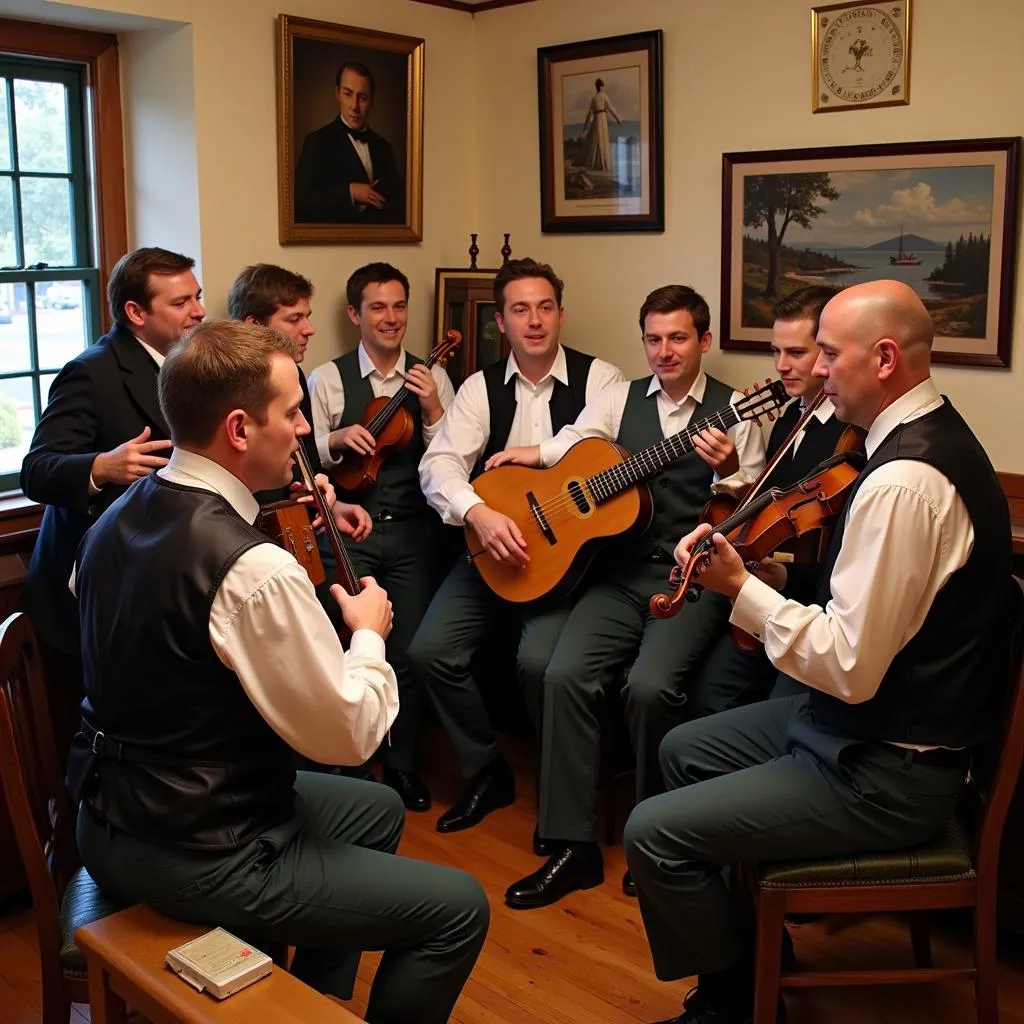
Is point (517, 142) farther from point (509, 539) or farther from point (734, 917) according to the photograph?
point (734, 917)

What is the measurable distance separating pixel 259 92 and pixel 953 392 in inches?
84.1

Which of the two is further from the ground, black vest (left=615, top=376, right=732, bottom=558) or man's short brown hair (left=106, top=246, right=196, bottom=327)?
man's short brown hair (left=106, top=246, right=196, bottom=327)

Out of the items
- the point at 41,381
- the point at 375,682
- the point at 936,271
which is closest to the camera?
the point at 375,682

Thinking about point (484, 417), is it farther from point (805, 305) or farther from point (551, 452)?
point (805, 305)

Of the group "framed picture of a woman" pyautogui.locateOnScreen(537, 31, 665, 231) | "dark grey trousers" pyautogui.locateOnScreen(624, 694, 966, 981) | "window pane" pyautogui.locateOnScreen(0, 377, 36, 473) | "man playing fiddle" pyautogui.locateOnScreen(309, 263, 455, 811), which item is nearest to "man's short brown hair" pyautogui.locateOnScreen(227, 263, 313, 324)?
"man playing fiddle" pyautogui.locateOnScreen(309, 263, 455, 811)

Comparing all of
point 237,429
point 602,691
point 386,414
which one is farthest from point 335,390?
point 237,429

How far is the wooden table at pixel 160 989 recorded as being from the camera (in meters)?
1.61

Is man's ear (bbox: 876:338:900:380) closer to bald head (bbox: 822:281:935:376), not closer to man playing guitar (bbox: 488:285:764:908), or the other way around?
bald head (bbox: 822:281:935:376)

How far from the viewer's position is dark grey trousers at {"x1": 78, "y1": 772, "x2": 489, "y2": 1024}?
70.6 inches

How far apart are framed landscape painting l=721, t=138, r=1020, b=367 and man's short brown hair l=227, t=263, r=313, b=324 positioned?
1.25m

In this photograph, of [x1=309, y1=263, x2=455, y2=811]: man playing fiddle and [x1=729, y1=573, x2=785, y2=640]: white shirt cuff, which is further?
[x1=309, y1=263, x2=455, y2=811]: man playing fiddle

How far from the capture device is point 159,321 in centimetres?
275

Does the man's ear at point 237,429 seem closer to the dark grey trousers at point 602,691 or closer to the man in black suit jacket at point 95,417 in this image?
the man in black suit jacket at point 95,417

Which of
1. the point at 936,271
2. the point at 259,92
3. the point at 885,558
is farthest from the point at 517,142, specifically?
the point at 885,558
